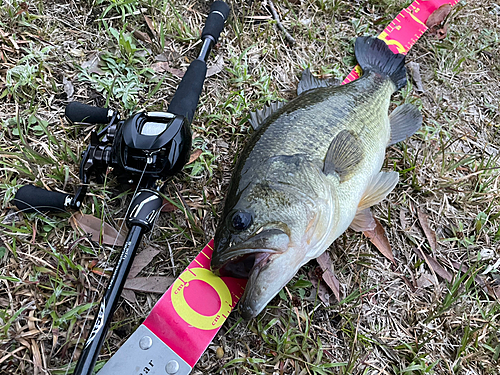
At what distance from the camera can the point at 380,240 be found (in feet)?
9.05

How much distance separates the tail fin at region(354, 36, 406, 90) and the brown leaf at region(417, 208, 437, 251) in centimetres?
123

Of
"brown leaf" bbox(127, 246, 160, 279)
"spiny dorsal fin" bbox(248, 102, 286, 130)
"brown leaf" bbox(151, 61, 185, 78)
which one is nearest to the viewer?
"brown leaf" bbox(127, 246, 160, 279)

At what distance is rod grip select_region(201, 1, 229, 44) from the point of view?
3.00 metres

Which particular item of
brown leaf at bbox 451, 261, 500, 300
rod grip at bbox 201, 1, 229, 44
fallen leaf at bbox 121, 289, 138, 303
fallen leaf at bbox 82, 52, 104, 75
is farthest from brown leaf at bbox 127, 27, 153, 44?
brown leaf at bbox 451, 261, 500, 300

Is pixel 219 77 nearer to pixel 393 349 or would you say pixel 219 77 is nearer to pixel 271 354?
pixel 271 354

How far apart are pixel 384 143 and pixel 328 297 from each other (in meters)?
1.34

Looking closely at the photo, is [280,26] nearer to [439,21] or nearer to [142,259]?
[439,21]

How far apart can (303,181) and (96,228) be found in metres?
1.44

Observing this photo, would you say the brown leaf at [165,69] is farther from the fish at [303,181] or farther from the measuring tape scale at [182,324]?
the measuring tape scale at [182,324]

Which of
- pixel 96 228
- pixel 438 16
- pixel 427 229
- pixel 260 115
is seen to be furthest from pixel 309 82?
pixel 96 228

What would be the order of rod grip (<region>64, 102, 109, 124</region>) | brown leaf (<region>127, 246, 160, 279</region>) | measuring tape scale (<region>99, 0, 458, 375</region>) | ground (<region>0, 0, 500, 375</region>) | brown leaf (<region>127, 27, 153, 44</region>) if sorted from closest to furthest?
measuring tape scale (<region>99, 0, 458, 375</region>) < ground (<region>0, 0, 500, 375</region>) < brown leaf (<region>127, 246, 160, 279</region>) < rod grip (<region>64, 102, 109, 124</region>) < brown leaf (<region>127, 27, 153, 44</region>)

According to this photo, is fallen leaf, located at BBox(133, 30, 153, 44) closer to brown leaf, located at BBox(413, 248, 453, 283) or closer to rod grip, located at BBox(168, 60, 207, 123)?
rod grip, located at BBox(168, 60, 207, 123)

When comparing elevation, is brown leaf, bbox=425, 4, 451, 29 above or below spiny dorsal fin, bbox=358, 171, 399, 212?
above

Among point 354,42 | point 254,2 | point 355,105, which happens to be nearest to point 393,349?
point 355,105
